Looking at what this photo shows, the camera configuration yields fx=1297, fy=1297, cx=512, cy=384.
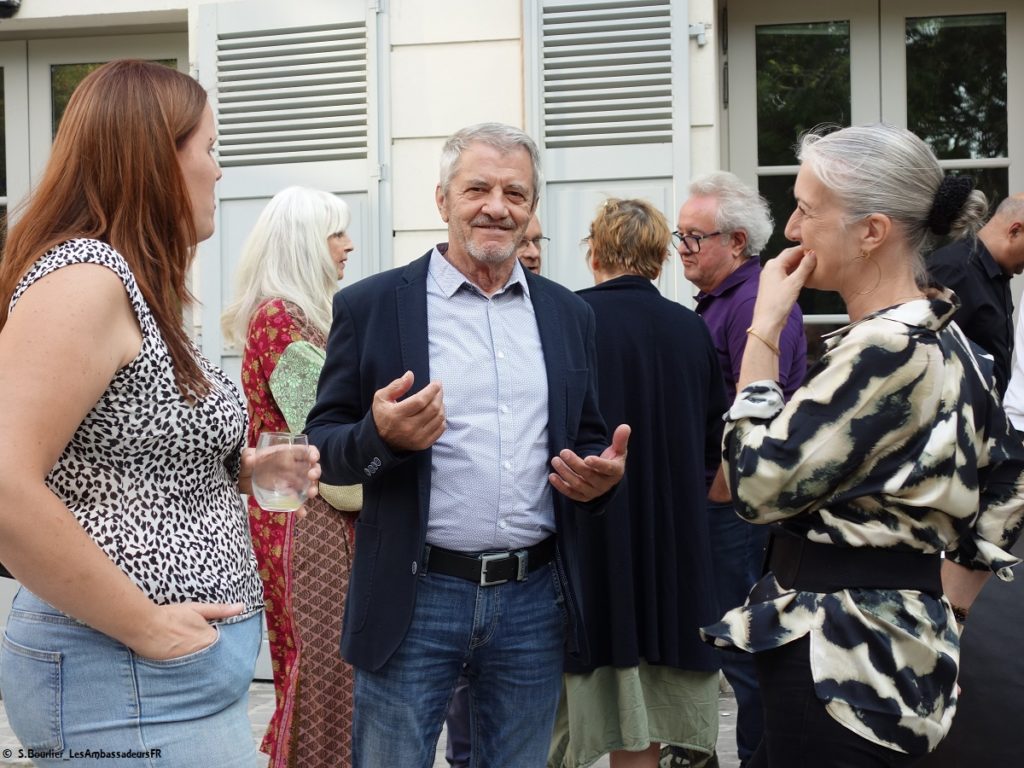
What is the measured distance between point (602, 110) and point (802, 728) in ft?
12.5

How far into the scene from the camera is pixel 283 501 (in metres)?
2.28

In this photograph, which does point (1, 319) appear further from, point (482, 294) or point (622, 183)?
point (622, 183)

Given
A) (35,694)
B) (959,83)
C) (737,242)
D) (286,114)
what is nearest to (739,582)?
(737,242)

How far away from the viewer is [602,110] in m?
5.59

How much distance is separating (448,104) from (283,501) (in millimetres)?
3772

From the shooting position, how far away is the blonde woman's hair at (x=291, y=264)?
3857mm

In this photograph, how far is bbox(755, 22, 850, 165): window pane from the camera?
19.2 feet

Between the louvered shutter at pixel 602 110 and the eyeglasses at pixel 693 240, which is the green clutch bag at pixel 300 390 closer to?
the eyeglasses at pixel 693 240

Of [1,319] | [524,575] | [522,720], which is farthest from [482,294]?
[1,319]

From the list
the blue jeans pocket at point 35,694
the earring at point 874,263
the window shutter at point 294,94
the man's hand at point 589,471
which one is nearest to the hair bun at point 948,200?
the earring at point 874,263

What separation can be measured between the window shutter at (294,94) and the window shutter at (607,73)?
88 centimetres

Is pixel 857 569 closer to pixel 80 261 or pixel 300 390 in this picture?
pixel 80 261

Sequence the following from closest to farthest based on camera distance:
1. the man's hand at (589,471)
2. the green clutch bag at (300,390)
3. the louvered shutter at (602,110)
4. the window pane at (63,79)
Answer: the man's hand at (589,471)
the green clutch bag at (300,390)
the louvered shutter at (602,110)
the window pane at (63,79)

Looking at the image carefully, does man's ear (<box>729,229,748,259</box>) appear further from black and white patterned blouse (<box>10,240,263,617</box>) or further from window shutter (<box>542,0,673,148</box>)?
black and white patterned blouse (<box>10,240,263,617</box>)
